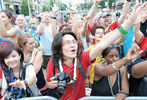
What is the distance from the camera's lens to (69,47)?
172 cm

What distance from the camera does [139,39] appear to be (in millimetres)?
2051

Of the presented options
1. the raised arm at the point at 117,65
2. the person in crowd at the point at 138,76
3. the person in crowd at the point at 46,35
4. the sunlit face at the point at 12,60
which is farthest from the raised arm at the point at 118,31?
the person in crowd at the point at 46,35

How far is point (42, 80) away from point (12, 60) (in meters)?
0.79

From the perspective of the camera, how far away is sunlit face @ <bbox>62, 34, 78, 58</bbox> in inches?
67.7

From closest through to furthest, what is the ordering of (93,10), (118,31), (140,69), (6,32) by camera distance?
1. (140,69)
2. (118,31)
3. (6,32)
4. (93,10)

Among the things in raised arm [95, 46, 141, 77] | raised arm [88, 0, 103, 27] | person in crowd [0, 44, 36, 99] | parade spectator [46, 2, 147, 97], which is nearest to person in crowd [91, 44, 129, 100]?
raised arm [95, 46, 141, 77]

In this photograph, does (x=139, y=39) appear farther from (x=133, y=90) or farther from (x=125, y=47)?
(x=133, y=90)

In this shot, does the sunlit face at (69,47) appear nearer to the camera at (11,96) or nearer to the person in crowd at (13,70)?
the person in crowd at (13,70)

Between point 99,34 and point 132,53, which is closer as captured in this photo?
point 132,53

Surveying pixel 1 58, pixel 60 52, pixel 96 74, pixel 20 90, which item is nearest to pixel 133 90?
pixel 96 74

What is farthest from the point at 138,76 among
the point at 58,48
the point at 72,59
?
the point at 58,48

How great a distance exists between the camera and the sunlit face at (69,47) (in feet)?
5.64

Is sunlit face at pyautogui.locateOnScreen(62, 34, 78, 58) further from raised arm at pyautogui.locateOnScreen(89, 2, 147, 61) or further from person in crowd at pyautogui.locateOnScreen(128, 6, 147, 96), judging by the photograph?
person in crowd at pyautogui.locateOnScreen(128, 6, 147, 96)

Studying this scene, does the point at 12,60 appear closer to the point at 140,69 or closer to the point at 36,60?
the point at 36,60
